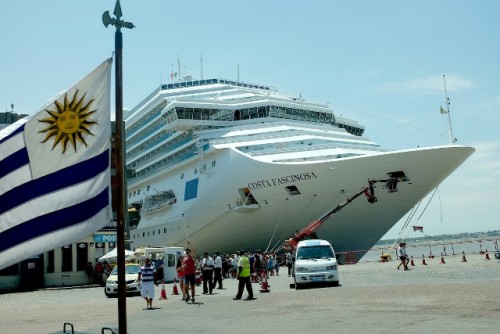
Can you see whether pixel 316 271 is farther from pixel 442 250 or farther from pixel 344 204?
pixel 442 250

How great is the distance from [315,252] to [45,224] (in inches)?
636

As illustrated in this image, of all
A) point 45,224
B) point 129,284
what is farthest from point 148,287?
point 45,224

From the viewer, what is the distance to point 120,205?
6.48 meters

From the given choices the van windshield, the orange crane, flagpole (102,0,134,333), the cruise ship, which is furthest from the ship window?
flagpole (102,0,134,333)

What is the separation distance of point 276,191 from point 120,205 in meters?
26.2

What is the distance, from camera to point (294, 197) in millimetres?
32469

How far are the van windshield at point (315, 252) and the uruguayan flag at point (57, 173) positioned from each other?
15786mm

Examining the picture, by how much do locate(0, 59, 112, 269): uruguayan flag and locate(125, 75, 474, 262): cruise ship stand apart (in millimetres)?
25278

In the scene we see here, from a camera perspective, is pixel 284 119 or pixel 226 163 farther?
pixel 284 119

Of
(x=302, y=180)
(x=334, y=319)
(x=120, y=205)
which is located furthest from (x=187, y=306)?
(x=302, y=180)

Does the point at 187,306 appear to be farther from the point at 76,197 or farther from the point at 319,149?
the point at 319,149

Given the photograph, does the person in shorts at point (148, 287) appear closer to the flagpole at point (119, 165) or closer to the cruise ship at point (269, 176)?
the flagpole at point (119, 165)

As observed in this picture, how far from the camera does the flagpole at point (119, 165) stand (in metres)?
6.34

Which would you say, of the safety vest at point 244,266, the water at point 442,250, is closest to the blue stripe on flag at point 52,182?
the safety vest at point 244,266
